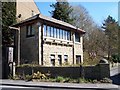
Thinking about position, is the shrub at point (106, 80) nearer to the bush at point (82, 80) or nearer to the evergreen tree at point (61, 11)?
the bush at point (82, 80)

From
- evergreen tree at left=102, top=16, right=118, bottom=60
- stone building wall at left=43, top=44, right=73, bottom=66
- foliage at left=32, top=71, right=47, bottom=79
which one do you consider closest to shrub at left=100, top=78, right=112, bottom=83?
foliage at left=32, top=71, right=47, bottom=79

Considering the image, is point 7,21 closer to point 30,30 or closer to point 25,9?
point 30,30

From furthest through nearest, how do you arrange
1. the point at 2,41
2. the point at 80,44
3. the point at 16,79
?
the point at 80,44
the point at 2,41
the point at 16,79

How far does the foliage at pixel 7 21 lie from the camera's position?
30733 mm

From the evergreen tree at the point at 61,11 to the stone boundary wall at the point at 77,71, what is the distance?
22.7 metres

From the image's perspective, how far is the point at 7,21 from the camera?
102ft

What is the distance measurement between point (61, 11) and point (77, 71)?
25809mm

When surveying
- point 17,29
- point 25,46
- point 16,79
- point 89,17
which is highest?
point 89,17

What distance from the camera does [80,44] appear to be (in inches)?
1388

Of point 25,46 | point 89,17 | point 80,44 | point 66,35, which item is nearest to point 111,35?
point 89,17

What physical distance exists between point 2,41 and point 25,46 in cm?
336

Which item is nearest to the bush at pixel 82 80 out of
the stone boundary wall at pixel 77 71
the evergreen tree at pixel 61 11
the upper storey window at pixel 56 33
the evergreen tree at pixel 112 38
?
the stone boundary wall at pixel 77 71

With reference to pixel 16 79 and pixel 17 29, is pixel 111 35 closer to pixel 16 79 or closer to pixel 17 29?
pixel 17 29

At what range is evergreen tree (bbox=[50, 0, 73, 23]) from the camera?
145ft
